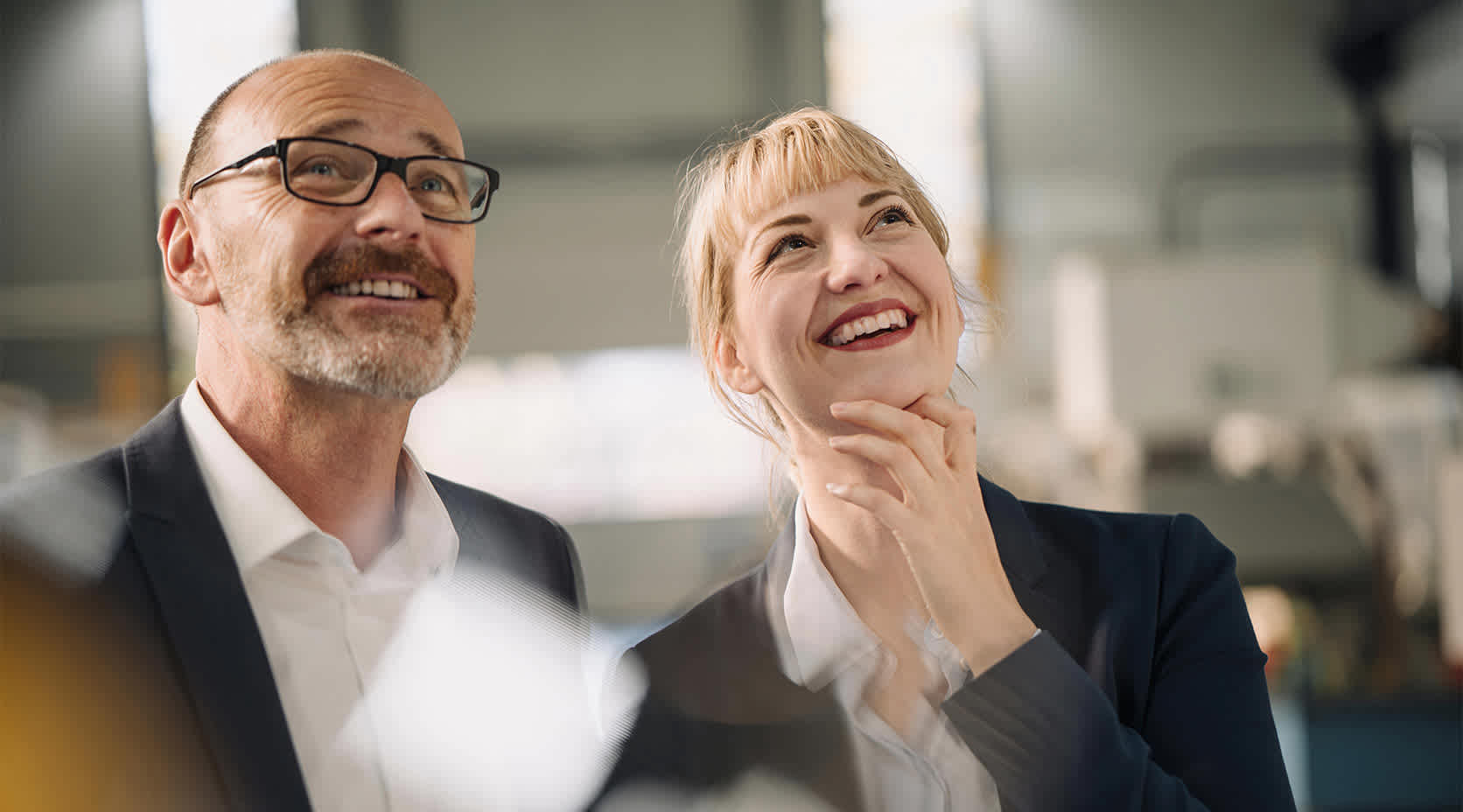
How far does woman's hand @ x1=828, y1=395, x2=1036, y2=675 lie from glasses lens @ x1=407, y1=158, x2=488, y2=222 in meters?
0.32

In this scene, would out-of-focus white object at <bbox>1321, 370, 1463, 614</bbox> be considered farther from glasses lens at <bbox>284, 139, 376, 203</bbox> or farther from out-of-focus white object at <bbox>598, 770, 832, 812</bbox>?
glasses lens at <bbox>284, 139, 376, 203</bbox>

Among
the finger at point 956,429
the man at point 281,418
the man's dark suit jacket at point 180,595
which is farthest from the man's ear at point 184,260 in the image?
the finger at point 956,429

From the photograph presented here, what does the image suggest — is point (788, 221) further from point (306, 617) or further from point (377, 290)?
point (306, 617)

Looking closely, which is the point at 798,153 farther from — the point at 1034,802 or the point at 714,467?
the point at 714,467

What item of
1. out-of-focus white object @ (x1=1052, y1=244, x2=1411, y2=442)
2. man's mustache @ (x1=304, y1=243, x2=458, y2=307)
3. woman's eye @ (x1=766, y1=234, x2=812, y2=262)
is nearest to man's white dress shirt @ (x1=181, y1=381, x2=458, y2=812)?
man's mustache @ (x1=304, y1=243, x2=458, y2=307)

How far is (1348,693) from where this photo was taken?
3.88 meters

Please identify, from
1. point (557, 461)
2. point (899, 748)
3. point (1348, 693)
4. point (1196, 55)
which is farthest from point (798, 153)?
point (1196, 55)

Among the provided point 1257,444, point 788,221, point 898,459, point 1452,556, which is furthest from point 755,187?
point 1257,444

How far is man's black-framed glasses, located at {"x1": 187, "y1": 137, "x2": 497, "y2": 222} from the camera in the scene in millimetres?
761

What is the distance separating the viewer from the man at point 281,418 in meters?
0.73

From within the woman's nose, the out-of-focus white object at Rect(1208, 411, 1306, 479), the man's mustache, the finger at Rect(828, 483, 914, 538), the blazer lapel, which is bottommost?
the out-of-focus white object at Rect(1208, 411, 1306, 479)

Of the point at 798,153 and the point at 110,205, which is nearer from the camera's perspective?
the point at 798,153

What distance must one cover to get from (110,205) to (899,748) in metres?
6.39

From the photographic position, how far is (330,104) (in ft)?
2.51
